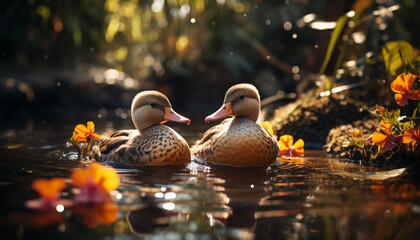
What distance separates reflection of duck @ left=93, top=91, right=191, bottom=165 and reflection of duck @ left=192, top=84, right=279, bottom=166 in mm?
312

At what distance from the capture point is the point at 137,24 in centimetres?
1129

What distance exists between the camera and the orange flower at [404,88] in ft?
12.4

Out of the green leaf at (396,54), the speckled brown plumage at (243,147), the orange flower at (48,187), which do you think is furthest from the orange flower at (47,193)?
the green leaf at (396,54)

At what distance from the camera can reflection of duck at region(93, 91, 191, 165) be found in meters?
4.40

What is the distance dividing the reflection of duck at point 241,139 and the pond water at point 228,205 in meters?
0.14

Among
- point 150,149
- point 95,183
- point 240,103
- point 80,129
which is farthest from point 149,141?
point 95,183

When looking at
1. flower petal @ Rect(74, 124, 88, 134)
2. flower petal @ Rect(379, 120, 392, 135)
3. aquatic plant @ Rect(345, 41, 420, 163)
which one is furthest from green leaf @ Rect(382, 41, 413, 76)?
flower petal @ Rect(74, 124, 88, 134)

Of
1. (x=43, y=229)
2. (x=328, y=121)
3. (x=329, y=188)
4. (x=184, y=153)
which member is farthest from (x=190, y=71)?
(x=43, y=229)

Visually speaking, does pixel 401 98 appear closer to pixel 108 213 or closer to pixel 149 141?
pixel 149 141

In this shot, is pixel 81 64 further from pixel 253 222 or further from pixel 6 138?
pixel 253 222

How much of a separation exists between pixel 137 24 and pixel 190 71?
251cm

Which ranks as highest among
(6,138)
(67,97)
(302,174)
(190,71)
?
(190,71)

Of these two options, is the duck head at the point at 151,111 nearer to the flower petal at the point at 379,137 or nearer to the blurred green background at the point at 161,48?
the flower petal at the point at 379,137

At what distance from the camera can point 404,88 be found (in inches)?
150
